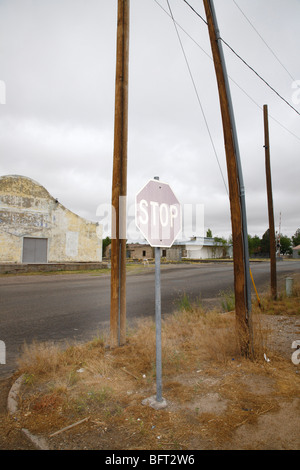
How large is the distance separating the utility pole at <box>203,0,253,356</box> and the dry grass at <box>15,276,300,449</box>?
34 cm

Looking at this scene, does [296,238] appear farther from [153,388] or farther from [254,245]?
[153,388]

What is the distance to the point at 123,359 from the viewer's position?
4586 mm

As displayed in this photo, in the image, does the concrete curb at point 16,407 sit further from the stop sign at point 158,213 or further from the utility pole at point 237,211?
the utility pole at point 237,211

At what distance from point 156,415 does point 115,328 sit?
2.13m

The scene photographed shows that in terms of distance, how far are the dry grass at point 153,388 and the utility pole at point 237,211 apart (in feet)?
1.12

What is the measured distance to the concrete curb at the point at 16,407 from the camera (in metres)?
2.66

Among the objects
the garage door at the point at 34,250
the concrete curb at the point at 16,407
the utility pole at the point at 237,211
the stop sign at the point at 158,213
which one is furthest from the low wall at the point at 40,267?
the stop sign at the point at 158,213

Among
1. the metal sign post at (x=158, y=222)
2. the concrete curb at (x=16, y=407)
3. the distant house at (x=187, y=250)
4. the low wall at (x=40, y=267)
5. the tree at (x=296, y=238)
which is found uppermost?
the tree at (x=296, y=238)

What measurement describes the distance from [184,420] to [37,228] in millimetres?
26327

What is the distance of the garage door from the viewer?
1046 inches

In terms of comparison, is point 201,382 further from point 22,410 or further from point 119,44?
point 119,44

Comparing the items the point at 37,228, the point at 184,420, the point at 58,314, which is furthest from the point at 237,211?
the point at 37,228

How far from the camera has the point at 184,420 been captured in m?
2.96
